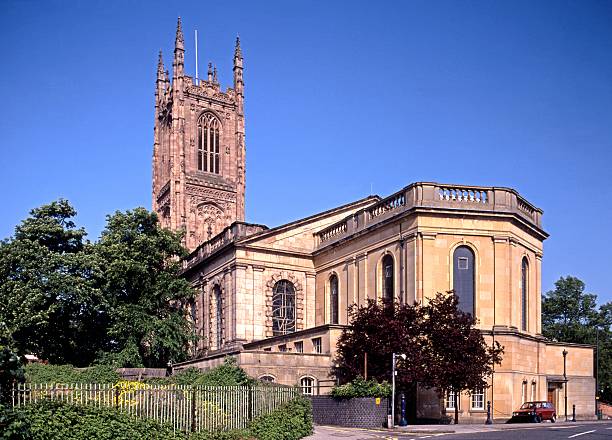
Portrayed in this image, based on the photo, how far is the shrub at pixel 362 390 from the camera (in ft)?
113

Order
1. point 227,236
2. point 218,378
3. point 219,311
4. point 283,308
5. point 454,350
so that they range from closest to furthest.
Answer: point 218,378
point 454,350
point 283,308
point 227,236
point 219,311

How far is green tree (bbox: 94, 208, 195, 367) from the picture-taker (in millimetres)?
52812

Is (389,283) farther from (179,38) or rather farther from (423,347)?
(179,38)

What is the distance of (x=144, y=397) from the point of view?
78.4 feet

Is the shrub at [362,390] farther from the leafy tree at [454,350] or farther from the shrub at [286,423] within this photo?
the shrub at [286,423]

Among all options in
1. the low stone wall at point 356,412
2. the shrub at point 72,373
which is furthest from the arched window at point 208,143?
the low stone wall at point 356,412

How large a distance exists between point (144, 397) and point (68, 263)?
29.6 m

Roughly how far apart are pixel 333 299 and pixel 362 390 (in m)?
20.5

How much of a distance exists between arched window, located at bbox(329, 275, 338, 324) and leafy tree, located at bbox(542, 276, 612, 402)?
152 ft

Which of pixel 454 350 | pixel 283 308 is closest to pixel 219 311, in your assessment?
pixel 283 308

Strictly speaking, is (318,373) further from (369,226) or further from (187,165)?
(187,165)

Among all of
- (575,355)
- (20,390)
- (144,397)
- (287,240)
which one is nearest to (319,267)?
(287,240)

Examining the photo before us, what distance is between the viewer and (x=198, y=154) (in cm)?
9244

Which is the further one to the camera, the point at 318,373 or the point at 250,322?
the point at 250,322
